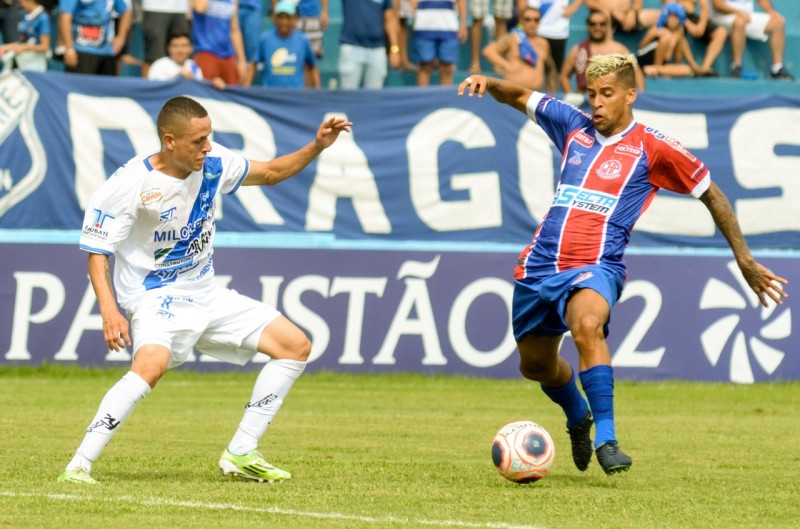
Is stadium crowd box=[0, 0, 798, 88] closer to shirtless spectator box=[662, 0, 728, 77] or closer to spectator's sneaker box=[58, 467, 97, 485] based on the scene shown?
shirtless spectator box=[662, 0, 728, 77]

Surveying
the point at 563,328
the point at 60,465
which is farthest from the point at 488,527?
the point at 60,465

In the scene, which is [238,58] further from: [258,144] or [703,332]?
[703,332]

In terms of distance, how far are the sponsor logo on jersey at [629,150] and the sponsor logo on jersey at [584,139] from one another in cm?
16

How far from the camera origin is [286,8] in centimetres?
1702

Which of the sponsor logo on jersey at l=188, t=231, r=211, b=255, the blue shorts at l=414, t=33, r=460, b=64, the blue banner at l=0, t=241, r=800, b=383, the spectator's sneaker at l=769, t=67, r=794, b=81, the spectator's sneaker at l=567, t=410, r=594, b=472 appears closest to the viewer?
the sponsor logo on jersey at l=188, t=231, r=211, b=255

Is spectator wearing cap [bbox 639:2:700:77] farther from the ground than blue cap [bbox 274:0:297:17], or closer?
closer

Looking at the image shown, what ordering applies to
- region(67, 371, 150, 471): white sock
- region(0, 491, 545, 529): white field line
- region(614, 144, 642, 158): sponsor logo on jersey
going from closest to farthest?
region(0, 491, 545, 529): white field line < region(67, 371, 150, 471): white sock < region(614, 144, 642, 158): sponsor logo on jersey

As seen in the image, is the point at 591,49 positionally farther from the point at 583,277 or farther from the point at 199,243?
the point at 199,243

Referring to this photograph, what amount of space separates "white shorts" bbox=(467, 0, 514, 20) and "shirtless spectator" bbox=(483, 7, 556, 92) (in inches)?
34.6

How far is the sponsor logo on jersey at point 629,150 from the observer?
8.05 m

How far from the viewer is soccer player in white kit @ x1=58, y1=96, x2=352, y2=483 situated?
23.8 feet

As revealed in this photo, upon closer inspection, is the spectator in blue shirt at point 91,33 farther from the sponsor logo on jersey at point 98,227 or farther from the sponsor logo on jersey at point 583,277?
the sponsor logo on jersey at point 583,277

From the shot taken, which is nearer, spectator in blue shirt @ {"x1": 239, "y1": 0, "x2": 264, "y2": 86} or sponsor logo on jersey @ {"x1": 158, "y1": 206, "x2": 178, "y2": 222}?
sponsor logo on jersey @ {"x1": 158, "y1": 206, "x2": 178, "y2": 222}

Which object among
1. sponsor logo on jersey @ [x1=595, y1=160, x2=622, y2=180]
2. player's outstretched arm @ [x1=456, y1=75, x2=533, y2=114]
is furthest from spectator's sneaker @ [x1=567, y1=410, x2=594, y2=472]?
player's outstretched arm @ [x1=456, y1=75, x2=533, y2=114]
